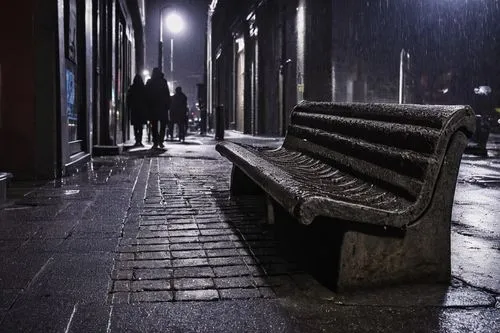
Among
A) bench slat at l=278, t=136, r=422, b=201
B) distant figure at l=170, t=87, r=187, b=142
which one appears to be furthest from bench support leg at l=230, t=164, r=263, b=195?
distant figure at l=170, t=87, r=187, b=142

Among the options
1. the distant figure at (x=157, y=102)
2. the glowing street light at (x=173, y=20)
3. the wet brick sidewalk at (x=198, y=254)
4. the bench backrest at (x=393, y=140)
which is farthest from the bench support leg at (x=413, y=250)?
the glowing street light at (x=173, y=20)

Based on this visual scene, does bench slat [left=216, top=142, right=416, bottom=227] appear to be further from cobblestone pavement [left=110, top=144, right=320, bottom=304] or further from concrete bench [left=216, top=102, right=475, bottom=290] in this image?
cobblestone pavement [left=110, top=144, right=320, bottom=304]

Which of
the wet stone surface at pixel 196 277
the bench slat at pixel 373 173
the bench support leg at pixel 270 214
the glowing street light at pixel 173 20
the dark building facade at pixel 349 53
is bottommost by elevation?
the wet stone surface at pixel 196 277

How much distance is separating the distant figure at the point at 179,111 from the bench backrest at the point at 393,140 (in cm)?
1646

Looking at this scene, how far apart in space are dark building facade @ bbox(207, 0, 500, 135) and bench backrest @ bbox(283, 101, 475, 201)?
16.3 meters

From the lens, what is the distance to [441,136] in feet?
9.59

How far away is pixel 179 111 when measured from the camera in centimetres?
2205

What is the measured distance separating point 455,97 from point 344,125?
37.0 meters

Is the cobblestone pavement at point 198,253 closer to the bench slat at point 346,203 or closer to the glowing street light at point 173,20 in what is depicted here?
the bench slat at point 346,203

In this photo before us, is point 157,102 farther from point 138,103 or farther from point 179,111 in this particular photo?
point 179,111

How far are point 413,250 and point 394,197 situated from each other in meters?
0.30

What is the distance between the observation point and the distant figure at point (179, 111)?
21.1m

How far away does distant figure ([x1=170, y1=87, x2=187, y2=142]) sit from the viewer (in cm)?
2114

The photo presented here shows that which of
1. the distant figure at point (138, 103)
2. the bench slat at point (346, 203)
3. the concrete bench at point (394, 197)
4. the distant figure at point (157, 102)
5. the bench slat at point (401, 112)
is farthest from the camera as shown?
the distant figure at point (138, 103)
